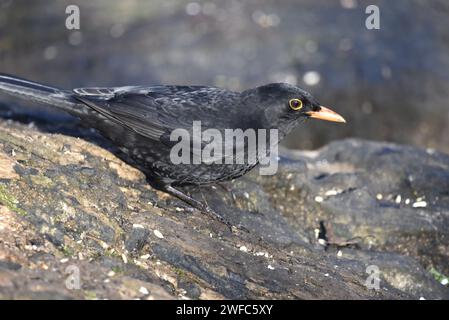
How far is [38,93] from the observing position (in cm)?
596

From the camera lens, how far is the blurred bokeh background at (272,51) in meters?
10.8

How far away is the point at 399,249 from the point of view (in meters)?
6.25

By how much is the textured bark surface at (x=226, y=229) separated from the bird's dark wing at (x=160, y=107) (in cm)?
42

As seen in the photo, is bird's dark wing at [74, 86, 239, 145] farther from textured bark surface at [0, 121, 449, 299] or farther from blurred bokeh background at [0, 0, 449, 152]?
blurred bokeh background at [0, 0, 449, 152]

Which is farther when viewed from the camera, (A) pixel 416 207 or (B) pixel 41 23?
(B) pixel 41 23

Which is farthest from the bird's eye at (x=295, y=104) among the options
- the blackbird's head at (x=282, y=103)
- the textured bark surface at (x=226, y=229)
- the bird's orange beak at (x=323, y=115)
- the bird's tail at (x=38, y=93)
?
the bird's tail at (x=38, y=93)

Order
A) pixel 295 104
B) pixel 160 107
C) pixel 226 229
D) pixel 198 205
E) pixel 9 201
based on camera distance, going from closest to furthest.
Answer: pixel 9 201, pixel 226 229, pixel 198 205, pixel 295 104, pixel 160 107

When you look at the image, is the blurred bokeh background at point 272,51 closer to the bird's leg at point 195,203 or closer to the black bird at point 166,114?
the black bird at point 166,114

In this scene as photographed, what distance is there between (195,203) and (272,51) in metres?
6.02

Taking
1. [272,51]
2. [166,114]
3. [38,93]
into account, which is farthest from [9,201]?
[272,51]

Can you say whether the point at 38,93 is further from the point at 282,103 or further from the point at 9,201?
the point at 282,103

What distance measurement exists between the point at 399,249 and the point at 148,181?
238cm
